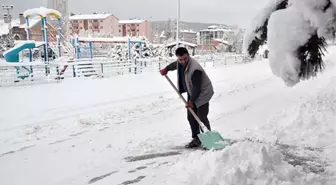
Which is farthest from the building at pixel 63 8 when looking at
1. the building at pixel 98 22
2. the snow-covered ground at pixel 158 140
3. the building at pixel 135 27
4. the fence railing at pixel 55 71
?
the snow-covered ground at pixel 158 140

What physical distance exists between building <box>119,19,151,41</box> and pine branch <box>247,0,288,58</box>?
6665 cm

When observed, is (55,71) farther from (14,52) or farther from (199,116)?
(199,116)

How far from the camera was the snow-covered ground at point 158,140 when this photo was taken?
3.34 meters

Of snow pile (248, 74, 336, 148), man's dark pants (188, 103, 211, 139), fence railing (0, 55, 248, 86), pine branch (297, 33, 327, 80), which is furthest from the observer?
fence railing (0, 55, 248, 86)

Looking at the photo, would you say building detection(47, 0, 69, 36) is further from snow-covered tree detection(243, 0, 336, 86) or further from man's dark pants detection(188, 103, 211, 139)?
snow-covered tree detection(243, 0, 336, 86)

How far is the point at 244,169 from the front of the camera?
10.2 feet

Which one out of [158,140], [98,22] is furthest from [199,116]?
[98,22]

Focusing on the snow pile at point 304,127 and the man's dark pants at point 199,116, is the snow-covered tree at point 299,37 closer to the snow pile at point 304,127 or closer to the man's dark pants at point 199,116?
the man's dark pants at point 199,116

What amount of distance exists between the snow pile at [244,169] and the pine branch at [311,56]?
1.22 metres

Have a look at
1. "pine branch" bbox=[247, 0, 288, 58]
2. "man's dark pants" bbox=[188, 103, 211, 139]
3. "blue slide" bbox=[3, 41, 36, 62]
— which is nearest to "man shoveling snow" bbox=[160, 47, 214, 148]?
"man's dark pants" bbox=[188, 103, 211, 139]

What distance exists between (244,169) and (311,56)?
1.40 metres

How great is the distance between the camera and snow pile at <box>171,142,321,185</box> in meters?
3.03

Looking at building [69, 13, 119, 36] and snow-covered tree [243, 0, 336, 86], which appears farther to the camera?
building [69, 13, 119, 36]

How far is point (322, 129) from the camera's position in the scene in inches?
207
